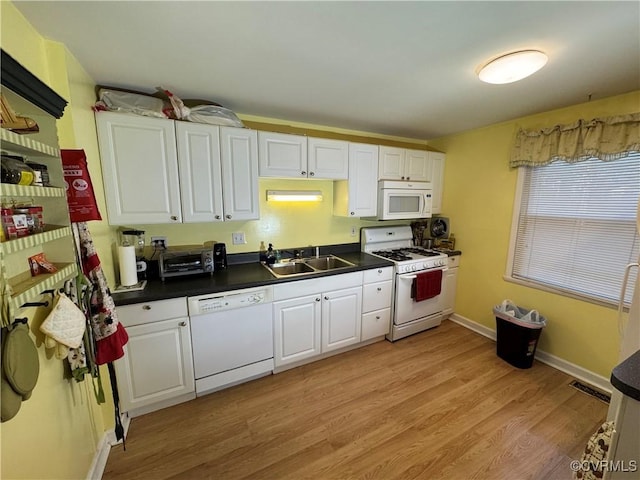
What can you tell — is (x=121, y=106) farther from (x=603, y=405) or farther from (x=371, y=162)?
(x=603, y=405)

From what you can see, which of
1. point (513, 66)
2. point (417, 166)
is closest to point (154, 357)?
point (513, 66)

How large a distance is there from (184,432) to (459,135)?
391cm

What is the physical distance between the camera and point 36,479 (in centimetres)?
102

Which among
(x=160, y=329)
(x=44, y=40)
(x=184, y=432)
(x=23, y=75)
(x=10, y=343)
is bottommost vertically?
(x=184, y=432)

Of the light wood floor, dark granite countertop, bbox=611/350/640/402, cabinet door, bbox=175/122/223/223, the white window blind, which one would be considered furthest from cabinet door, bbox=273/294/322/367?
the white window blind

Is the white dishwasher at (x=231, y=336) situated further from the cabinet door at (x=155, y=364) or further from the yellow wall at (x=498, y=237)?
the yellow wall at (x=498, y=237)

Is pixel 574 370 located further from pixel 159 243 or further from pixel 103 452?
pixel 159 243

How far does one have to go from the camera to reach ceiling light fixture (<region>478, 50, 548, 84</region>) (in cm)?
139

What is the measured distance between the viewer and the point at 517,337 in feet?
7.89

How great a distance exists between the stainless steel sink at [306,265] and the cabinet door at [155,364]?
0.92 m

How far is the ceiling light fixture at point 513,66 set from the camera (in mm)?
1388

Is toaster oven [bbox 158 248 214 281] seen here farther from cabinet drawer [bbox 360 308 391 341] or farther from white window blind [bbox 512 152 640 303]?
white window blind [bbox 512 152 640 303]

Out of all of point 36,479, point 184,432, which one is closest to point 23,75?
point 36,479

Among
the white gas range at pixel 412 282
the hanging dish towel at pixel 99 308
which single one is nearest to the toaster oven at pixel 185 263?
the hanging dish towel at pixel 99 308
